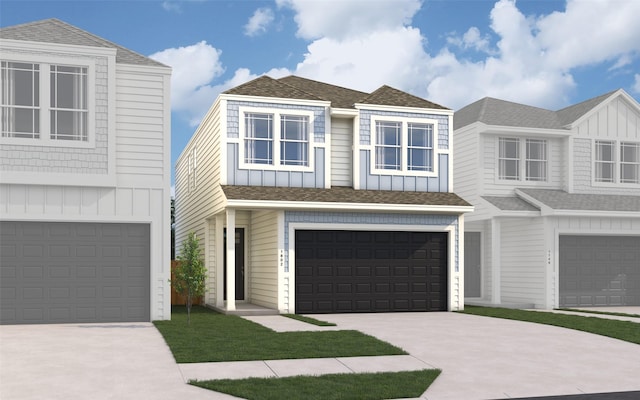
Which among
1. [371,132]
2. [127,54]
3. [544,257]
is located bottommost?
[544,257]

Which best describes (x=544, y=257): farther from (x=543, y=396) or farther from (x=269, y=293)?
(x=543, y=396)

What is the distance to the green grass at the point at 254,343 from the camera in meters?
11.1

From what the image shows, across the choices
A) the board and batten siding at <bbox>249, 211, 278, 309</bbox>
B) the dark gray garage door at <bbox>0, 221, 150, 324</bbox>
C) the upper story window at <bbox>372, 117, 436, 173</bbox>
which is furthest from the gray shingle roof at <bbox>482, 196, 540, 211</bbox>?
the dark gray garage door at <bbox>0, 221, 150, 324</bbox>

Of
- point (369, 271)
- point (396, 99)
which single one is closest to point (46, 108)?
point (369, 271)

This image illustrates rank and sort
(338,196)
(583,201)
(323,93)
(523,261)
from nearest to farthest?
(338,196), (323,93), (583,201), (523,261)

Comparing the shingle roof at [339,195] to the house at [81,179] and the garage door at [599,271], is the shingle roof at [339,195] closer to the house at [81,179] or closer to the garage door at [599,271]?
the house at [81,179]

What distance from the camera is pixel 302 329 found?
49.3 ft

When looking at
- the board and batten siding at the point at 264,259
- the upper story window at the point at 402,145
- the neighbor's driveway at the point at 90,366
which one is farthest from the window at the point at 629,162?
the neighbor's driveway at the point at 90,366

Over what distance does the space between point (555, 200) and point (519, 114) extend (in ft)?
13.2

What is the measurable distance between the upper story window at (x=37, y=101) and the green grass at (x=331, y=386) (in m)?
9.87

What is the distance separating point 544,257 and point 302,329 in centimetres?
1087

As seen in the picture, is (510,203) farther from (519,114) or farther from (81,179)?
(81,179)

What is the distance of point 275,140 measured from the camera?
65.6 feet

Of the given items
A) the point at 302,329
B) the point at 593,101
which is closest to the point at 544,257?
the point at 593,101
